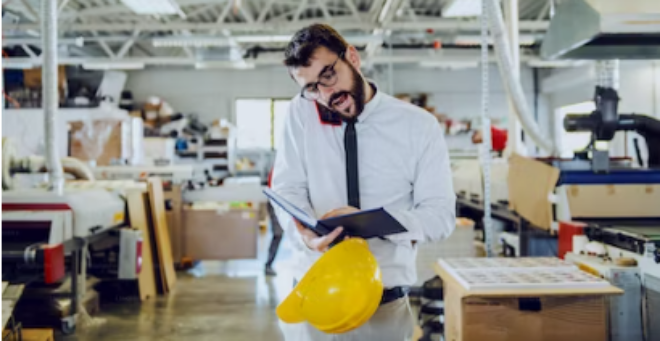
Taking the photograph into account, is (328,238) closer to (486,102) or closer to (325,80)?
(325,80)

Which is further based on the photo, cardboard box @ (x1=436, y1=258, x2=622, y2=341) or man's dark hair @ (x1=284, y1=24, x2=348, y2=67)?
cardboard box @ (x1=436, y1=258, x2=622, y2=341)

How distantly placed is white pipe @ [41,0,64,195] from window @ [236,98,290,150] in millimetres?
7098

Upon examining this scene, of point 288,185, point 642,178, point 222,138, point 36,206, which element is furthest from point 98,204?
point 222,138

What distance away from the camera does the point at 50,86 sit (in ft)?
11.6

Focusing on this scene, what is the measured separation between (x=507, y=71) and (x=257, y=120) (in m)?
8.57

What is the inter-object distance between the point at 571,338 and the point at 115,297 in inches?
163

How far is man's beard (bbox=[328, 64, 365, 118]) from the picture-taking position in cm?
136

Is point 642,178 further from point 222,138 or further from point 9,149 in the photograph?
point 222,138

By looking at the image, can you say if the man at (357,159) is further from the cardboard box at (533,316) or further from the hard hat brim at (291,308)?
the cardboard box at (533,316)

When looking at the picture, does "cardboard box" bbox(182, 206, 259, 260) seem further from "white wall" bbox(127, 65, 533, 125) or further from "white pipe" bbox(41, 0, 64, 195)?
"white wall" bbox(127, 65, 533, 125)

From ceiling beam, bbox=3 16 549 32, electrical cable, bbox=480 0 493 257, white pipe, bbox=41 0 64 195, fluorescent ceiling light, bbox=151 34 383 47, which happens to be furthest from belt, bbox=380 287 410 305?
ceiling beam, bbox=3 16 549 32

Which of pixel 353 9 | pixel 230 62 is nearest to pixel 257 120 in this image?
pixel 230 62

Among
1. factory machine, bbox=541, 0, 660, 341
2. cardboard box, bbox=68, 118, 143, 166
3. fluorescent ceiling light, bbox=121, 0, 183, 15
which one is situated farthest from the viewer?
cardboard box, bbox=68, 118, 143, 166

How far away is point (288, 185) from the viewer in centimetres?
142
